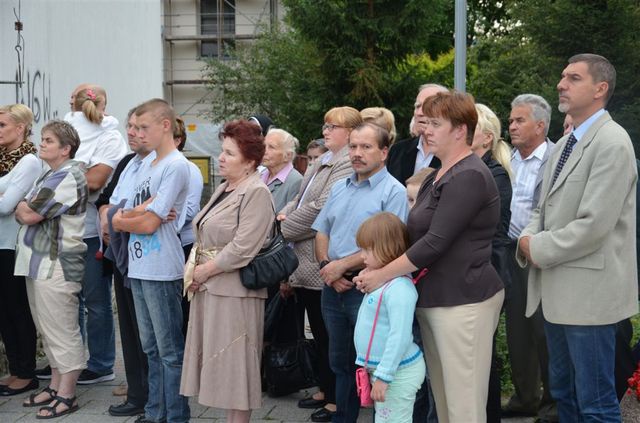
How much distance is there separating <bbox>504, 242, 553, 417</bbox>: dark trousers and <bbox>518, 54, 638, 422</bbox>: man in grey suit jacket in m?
1.38

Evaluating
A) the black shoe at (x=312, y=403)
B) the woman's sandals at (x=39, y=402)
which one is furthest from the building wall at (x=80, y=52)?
the black shoe at (x=312, y=403)

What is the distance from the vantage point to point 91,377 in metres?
6.97

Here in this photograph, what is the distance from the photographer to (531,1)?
46.7 feet

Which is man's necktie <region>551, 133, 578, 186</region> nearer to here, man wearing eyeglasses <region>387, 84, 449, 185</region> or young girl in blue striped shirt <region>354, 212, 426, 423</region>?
young girl in blue striped shirt <region>354, 212, 426, 423</region>

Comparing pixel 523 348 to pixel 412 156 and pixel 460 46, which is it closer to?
pixel 412 156

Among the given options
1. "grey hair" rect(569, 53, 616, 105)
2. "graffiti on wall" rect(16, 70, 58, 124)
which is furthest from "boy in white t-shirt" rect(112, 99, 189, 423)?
"graffiti on wall" rect(16, 70, 58, 124)

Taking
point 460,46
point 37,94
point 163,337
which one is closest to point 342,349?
point 163,337

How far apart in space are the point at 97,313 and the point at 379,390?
3372 mm

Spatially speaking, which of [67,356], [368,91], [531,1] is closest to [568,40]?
[531,1]

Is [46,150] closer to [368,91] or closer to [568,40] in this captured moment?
[568,40]

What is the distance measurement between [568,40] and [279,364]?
9.44m

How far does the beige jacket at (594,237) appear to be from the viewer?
402cm

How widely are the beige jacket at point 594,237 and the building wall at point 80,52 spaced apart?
20.7ft

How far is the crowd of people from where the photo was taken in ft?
13.4
